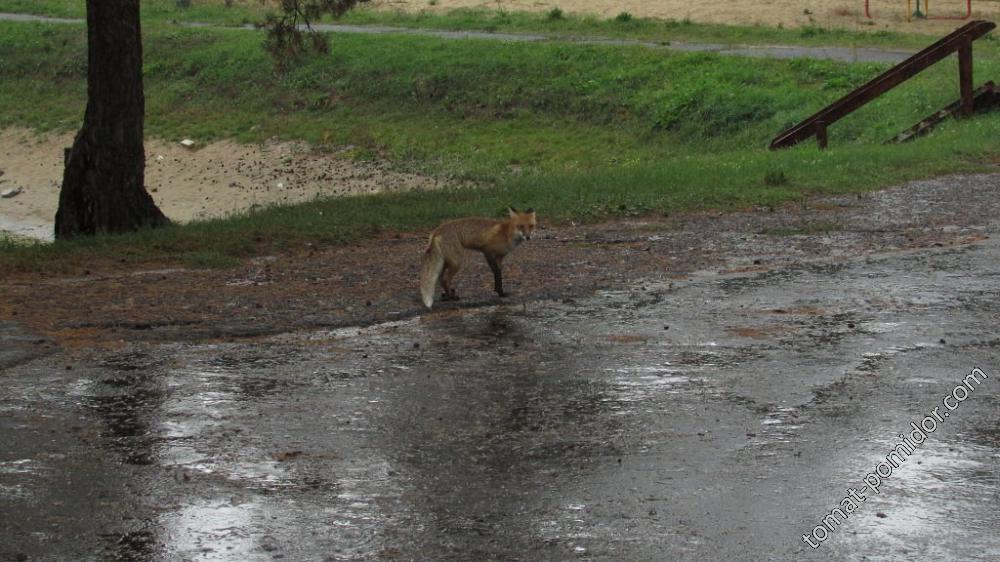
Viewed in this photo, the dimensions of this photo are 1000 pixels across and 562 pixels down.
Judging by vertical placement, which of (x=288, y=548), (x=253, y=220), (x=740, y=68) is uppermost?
(x=740, y=68)

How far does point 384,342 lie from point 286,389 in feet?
4.16

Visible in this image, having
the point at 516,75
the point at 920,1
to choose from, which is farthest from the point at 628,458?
the point at 920,1

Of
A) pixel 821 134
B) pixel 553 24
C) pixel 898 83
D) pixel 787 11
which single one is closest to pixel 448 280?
pixel 821 134

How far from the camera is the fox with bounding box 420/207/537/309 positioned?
1034 centimetres

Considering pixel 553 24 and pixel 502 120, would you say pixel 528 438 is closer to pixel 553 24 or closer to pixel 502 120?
pixel 502 120

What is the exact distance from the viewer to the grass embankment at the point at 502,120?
14898 millimetres

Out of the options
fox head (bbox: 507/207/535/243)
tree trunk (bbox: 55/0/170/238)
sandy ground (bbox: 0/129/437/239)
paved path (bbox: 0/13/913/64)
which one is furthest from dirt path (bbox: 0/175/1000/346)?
paved path (bbox: 0/13/913/64)

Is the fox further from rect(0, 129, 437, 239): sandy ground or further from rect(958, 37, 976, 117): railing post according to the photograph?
rect(0, 129, 437, 239): sandy ground

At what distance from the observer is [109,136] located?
48.5ft

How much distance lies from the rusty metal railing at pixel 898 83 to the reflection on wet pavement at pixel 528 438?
892 cm

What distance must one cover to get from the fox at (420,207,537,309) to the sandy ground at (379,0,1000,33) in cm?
2349

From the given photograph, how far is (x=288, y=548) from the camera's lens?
6.00 metres

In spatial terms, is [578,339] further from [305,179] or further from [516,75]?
[516,75]

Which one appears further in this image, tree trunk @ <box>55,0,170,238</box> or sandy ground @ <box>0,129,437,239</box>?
sandy ground @ <box>0,129,437,239</box>
